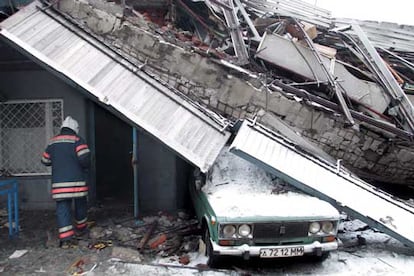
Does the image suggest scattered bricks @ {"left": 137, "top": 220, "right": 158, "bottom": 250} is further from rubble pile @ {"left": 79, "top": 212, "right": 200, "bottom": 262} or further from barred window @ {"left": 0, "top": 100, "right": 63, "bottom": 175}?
barred window @ {"left": 0, "top": 100, "right": 63, "bottom": 175}

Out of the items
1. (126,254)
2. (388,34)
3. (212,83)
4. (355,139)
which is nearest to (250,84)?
(212,83)

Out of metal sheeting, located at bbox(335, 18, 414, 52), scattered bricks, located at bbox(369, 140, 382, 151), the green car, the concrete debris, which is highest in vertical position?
metal sheeting, located at bbox(335, 18, 414, 52)

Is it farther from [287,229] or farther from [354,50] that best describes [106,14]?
[354,50]

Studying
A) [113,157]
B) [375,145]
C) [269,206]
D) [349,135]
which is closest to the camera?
[269,206]

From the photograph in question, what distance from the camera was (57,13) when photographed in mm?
5547

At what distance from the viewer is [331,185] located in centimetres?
471

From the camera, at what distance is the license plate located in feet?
12.9

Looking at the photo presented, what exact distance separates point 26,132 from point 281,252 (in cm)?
508

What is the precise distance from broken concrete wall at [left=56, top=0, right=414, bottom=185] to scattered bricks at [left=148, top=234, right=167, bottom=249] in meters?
2.44

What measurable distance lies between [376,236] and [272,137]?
217cm

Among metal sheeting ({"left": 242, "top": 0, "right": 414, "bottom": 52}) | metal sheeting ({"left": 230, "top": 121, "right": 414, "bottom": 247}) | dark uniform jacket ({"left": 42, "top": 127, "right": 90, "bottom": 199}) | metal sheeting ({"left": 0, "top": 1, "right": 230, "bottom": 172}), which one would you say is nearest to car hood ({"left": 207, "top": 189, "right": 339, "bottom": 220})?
metal sheeting ({"left": 230, "top": 121, "right": 414, "bottom": 247})

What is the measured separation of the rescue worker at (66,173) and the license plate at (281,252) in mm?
2699

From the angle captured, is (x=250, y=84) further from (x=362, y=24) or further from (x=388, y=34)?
(x=388, y=34)

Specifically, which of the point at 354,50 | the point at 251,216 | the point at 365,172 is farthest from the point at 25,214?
the point at 354,50
